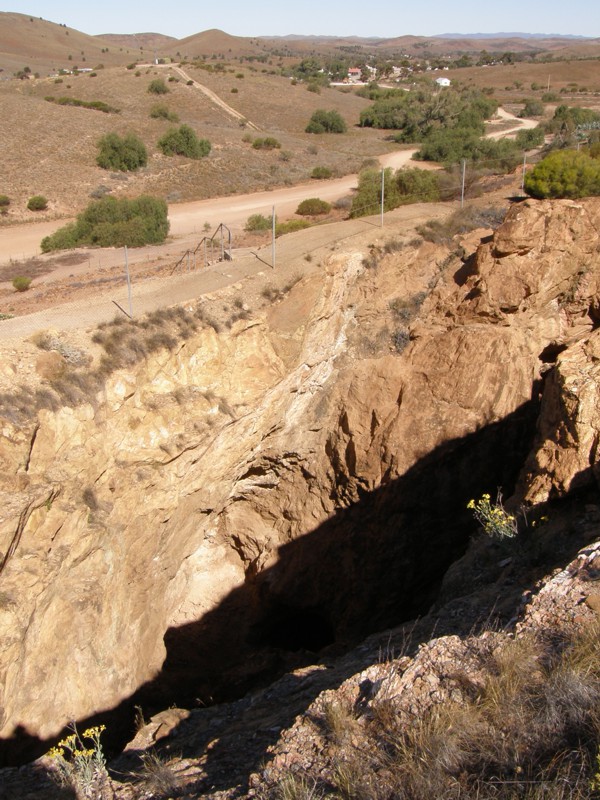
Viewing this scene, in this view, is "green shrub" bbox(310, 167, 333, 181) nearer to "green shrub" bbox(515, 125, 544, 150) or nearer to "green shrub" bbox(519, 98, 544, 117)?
"green shrub" bbox(515, 125, 544, 150)

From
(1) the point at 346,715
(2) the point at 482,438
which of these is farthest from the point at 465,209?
(1) the point at 346,715

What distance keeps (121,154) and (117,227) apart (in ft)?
50.0

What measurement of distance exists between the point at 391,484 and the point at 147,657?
18.0 feet

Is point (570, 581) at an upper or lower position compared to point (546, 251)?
lower

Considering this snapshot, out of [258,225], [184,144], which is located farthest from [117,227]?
[184,144]

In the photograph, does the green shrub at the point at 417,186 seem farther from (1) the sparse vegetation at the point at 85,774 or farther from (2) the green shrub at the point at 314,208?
(1) the sparse vegetation at the point at 85,774

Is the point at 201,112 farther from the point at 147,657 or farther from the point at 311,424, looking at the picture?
Answer: the point at 147,657

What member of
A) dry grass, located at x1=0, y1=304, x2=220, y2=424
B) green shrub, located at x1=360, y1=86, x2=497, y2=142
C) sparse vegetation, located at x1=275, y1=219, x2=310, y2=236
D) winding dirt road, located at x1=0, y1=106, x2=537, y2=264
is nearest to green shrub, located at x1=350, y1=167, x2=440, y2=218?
sparse vegetation, located at x1=275, y1=219, x2=310, y2=236

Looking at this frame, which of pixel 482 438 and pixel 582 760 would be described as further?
pixel 482 438

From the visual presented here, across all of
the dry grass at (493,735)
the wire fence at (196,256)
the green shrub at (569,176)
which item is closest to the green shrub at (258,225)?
the wire fence at (196,256)

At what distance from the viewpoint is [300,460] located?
1338 centimetres

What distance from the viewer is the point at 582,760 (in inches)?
162

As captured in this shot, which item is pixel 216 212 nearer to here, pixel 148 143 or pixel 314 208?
pixel 314 208

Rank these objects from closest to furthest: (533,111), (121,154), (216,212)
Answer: (216,212)
(121,154)
(533,111)
